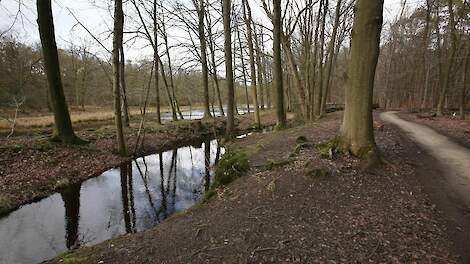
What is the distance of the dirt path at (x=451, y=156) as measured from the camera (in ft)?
19.6

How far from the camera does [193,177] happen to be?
38.3ft

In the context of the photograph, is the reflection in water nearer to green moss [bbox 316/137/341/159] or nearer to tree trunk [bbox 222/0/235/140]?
green moss [bbox 316/137/341/159]

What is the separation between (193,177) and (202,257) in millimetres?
7362

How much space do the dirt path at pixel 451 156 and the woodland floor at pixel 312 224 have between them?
400 millimetres

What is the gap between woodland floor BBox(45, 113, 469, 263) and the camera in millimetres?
4230

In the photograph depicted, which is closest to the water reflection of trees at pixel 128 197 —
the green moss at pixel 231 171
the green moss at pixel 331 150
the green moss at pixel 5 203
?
the green moss at pixel 231 171

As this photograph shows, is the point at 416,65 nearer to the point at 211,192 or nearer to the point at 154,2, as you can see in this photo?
the point at 154,2

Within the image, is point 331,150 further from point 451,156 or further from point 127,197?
point 127,197

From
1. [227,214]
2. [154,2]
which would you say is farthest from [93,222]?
[154,2]

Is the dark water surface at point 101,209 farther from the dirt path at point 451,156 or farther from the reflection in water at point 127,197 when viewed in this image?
the dirt path at point 451,156

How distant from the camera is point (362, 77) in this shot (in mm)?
6523

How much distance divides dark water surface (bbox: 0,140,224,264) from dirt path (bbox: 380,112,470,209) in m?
6.49

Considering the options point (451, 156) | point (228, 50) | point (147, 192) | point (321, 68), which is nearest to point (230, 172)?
point (147, 192)

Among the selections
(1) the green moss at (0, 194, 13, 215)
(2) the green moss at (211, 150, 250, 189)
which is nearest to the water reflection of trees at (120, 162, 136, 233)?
(2) the green moss at (211, 150, 250, 189)
